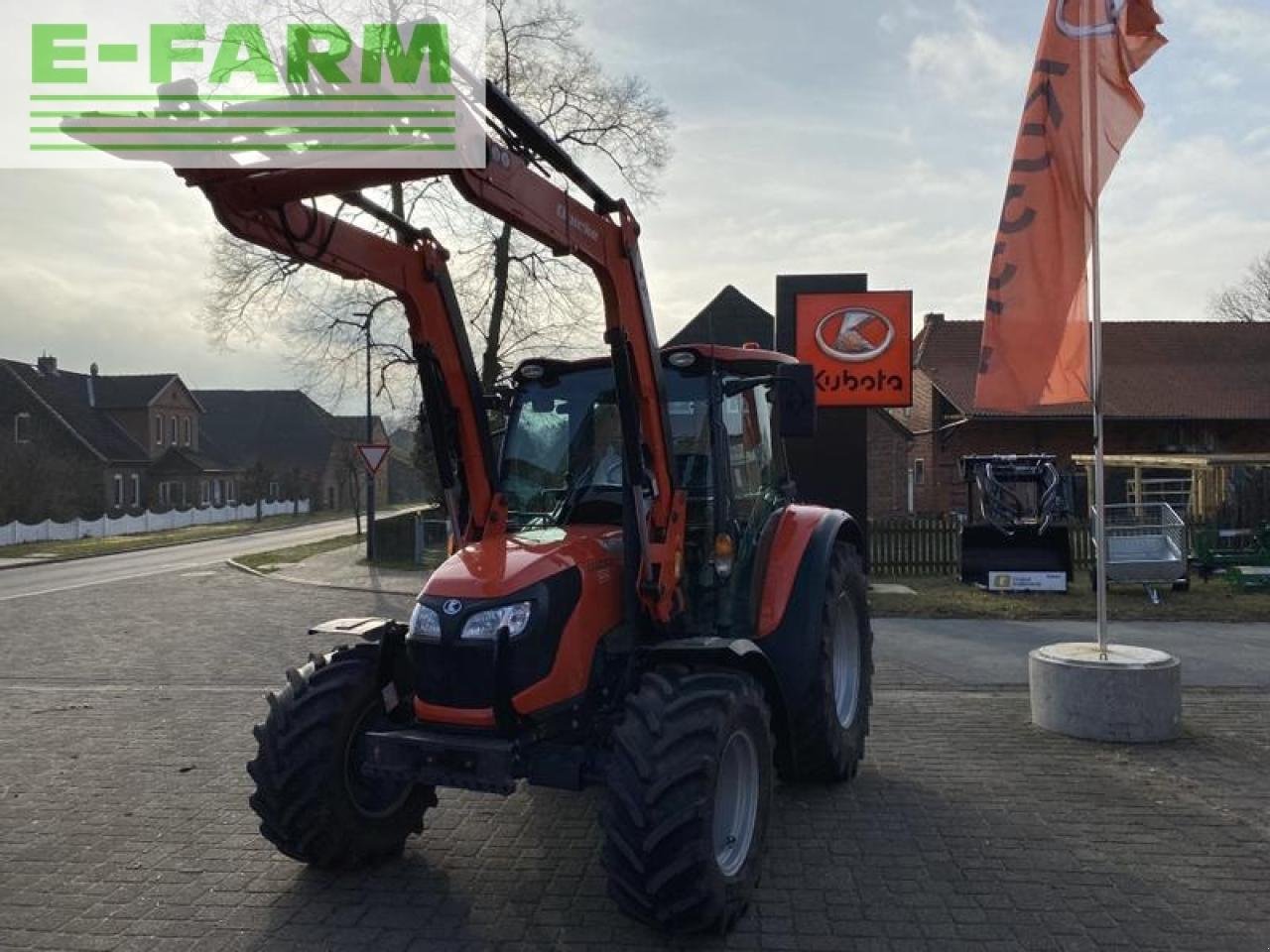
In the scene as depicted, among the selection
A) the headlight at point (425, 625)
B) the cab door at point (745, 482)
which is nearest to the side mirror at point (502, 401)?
the cab door at point (745, 482)

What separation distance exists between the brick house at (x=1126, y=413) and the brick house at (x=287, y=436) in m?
39.8

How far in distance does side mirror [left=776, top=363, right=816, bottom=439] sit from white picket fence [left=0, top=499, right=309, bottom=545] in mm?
33751

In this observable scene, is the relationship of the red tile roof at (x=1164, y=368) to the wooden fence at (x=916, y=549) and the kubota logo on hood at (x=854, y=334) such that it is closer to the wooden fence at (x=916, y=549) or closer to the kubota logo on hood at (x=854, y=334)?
the wooden fence at (x=916, y=549)

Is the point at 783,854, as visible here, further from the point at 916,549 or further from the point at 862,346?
the point at 916,549

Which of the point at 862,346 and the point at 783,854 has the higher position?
the point at 862,346

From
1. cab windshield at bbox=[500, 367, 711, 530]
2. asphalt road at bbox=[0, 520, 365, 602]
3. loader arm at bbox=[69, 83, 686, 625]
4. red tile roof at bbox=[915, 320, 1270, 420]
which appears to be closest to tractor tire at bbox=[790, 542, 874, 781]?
loader arm at bbox=[69, 83, 686, 625]

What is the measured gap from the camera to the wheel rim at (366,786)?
406 centimetres

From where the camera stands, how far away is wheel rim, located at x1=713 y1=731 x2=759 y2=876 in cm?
369

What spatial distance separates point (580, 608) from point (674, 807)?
0.91m

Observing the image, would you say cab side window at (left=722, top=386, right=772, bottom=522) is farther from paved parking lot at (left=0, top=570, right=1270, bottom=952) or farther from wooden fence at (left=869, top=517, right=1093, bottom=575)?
wooden fence at (left=869, top=517, right=1093, bottom=575)

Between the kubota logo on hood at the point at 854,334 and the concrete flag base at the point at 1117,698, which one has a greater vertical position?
the kubota logo on hood at the point at 854,334

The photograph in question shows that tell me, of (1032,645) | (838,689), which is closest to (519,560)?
(838,689)

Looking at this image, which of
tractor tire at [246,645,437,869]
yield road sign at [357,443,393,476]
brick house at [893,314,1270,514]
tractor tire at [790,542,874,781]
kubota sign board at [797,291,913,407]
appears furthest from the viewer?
brick house at [893,314,1270,514]

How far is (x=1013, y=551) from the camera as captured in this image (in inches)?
544
